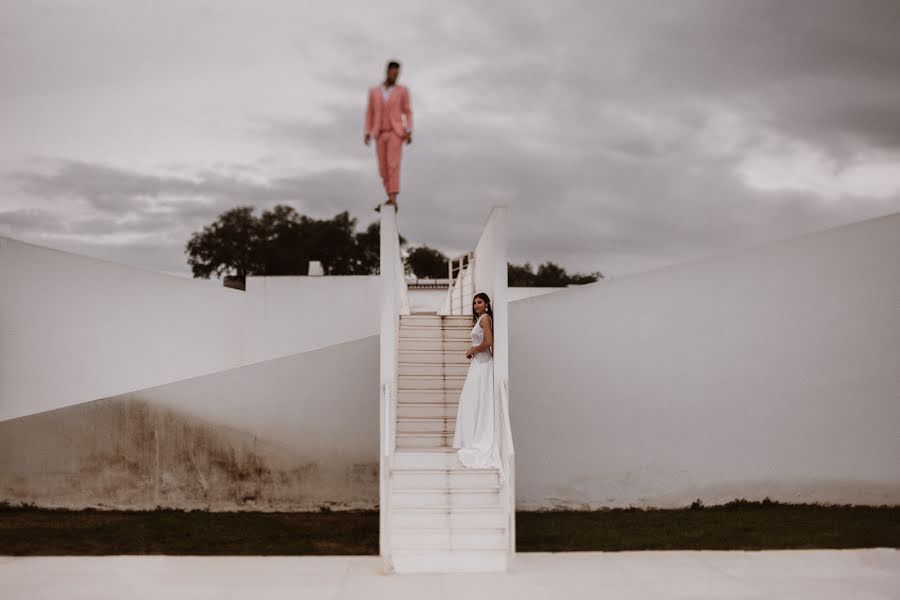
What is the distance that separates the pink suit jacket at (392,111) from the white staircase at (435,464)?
0.95 m

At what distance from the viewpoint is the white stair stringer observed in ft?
24.6

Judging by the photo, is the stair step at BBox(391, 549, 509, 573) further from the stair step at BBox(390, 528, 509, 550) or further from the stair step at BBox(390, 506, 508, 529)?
the stair step at BBox(390, 506, 508, 529)

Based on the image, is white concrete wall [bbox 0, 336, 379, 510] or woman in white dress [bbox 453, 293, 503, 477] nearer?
woman in white dress [bbox 453, 293, 503, 477]

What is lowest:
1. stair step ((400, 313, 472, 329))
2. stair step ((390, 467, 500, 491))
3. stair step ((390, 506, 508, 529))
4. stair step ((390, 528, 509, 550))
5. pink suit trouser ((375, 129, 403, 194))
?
stair step ((390, 528, 509, 550))

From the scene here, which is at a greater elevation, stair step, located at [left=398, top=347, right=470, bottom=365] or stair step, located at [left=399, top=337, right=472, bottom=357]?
stair step, located at [left=399, top=337, right=472, bottom=357]

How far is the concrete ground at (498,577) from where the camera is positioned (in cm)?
684

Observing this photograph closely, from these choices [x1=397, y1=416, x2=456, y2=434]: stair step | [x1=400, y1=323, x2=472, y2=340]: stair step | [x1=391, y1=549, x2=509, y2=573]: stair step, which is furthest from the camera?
[x1=400, y1=323, x2=472, y2=340]: stair step

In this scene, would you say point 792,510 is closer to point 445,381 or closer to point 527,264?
point 445,381

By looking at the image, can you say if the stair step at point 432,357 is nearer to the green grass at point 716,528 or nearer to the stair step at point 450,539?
the green grass at point 716,528

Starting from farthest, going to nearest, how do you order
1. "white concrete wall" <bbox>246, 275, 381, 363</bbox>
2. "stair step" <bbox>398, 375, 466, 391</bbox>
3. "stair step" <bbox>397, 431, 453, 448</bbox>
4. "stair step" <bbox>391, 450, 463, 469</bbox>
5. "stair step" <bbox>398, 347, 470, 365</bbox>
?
"white concrete wall" <bbox>246, 275, 381, 363</bbox> → "stair step" <bbox>398, 347, 470, 365</bbox> → "stair step" <bbox>398, 375, 466, 391</bbox> → "stair step" <bbox>397, 431, 453, 448</bbox> → "stair step" <bbox>391, 450, 463, 469</bbox>

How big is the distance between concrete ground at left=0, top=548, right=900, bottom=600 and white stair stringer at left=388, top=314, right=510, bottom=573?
20 centimetres

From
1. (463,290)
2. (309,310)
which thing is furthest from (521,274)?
(463,290)

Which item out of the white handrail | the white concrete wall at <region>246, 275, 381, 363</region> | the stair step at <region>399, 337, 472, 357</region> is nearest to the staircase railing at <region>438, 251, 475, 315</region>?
the white concrete wall at <region>246, 275, 381, 363</region>

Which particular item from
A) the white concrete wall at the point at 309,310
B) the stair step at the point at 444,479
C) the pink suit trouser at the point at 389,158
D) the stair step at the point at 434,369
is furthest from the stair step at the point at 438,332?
the white concrete wall at the point at 309,310
